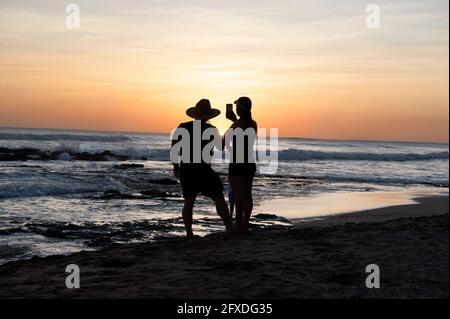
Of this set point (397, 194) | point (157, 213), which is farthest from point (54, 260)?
point (397, 194)

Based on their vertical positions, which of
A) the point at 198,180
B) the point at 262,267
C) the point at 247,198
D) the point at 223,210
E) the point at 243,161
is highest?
the point at 243,161

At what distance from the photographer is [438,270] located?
5.02 m

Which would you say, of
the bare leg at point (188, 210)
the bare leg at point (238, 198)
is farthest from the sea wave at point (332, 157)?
the bare leg at point (188, 210)

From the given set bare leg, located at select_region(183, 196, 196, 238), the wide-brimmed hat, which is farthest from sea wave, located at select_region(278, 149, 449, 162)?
the wide-brimmed hat

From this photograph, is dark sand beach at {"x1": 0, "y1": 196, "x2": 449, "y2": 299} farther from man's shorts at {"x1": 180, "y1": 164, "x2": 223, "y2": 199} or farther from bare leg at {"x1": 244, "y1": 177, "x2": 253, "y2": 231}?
man's shorts at {"x1": 180, "y1": 164, "x2": 223, "y2": 199}

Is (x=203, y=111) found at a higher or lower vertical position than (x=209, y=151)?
higher

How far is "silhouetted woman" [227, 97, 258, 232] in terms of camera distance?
22.9 feet

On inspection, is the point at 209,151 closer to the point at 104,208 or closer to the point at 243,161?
the point at 243,161

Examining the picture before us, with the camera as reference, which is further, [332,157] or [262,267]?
[332,157]

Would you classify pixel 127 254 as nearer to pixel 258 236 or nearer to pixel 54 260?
pixel 54 260

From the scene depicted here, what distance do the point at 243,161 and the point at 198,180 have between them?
61 cm

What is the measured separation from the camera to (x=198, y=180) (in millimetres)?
7117

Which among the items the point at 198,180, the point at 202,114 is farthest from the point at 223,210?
the point at 202,114

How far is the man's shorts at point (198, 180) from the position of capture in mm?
7078
